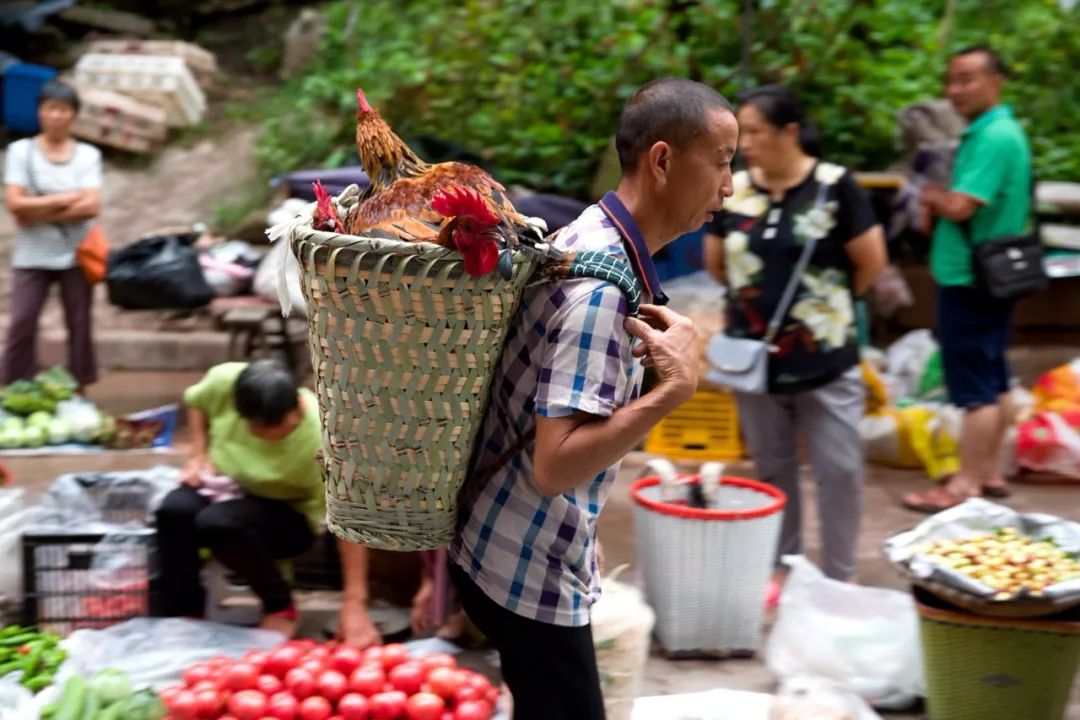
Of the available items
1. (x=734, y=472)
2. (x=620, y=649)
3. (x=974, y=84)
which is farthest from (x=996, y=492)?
(x=620, y=649)

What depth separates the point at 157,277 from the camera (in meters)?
6.92

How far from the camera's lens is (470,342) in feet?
6.59

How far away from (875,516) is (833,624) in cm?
184

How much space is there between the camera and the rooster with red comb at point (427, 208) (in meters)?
1.93

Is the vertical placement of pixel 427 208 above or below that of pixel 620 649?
above

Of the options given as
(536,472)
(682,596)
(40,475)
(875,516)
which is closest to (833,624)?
(682,596)

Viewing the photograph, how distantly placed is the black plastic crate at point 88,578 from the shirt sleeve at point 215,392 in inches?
19.5

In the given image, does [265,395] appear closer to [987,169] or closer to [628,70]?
[987,169]

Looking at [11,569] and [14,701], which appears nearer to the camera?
[14,701]

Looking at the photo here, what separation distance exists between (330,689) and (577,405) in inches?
76.1

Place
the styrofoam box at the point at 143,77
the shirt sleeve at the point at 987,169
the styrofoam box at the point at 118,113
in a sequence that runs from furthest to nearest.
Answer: the styrofoam box at the point at 143,77
the styrofoam box at the point at 118,113
the shirt sleeve at the point at 987,169

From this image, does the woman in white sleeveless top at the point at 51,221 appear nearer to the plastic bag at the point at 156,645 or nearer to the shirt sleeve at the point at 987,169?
the plastic bag at the point at 156,645

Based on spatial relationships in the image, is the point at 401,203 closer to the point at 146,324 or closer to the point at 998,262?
the point at 998,262

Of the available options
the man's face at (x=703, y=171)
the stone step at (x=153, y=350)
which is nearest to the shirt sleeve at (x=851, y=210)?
the man's face at (x=703, y=171)
